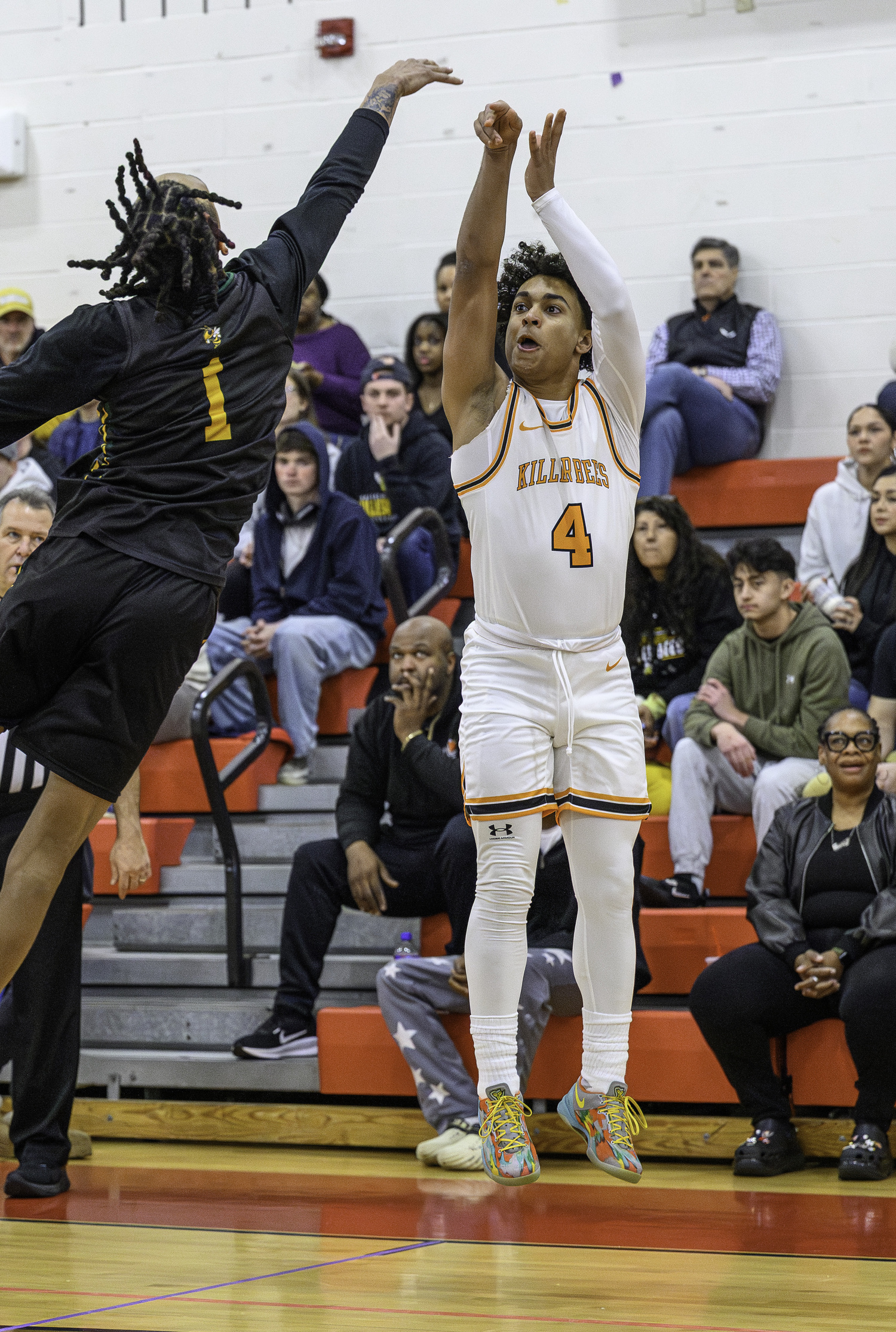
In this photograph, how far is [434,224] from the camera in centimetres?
797

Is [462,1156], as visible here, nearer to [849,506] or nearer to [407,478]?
[849,506]

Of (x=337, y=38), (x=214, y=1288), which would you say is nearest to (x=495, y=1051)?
(x=214, y=1288)

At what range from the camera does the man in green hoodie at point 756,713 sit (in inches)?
201

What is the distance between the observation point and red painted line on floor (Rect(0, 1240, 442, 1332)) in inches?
102

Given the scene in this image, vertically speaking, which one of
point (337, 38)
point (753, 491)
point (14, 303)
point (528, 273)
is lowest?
point (753, 491)

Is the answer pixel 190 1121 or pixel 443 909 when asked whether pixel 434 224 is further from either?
pixel 190 1121

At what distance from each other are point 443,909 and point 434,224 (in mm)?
4156

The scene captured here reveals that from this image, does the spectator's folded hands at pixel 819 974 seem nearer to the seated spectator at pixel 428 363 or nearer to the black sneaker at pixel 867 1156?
the black sneaker at pixel 867 1156

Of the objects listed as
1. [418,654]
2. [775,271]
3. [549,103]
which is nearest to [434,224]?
[549,103]

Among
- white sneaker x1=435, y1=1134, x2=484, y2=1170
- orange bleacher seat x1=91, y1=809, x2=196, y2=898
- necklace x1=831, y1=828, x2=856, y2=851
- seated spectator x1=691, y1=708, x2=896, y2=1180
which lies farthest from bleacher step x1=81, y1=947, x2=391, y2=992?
necklace x1=831, y1=828, x2=856, y2=851

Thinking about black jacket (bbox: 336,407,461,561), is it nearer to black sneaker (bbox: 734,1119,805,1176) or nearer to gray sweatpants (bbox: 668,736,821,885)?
gray sweatpants (bbox: 668,736,821,885)

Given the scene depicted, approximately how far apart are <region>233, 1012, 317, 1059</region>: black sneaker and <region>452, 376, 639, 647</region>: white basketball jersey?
2.28 metres

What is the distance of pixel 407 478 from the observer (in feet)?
22.3

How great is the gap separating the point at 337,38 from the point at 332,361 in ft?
5.97
